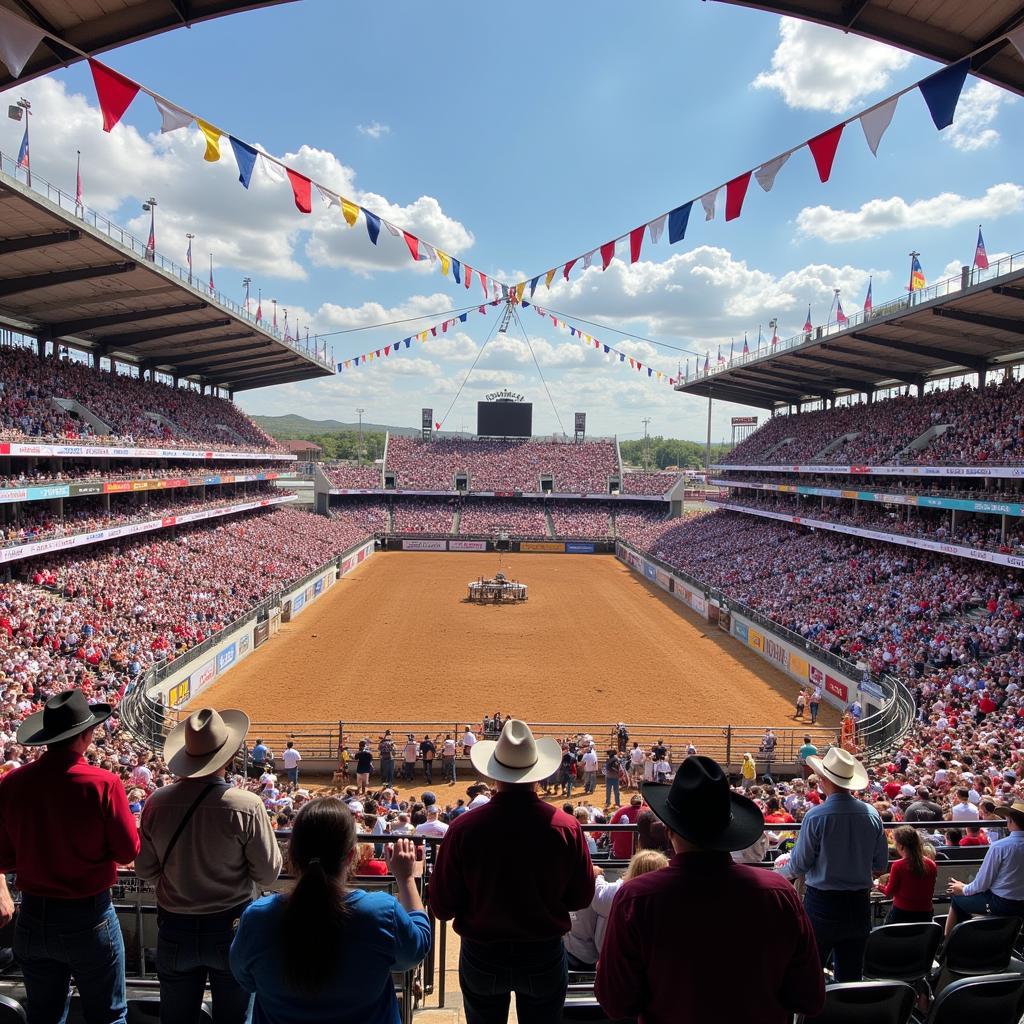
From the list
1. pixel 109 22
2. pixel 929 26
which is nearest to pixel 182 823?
pixel 109 22

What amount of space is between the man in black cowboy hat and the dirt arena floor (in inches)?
765

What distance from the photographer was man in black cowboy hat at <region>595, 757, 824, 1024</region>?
2.38 m

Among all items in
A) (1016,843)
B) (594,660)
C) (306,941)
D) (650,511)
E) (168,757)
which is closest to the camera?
(306,941)

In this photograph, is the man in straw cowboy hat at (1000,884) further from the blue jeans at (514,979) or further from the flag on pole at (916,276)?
the flag on pole at (916,276)

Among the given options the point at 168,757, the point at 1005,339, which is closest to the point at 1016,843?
the point at 168,757

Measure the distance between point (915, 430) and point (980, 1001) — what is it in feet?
115

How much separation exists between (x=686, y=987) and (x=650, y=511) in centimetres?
6855

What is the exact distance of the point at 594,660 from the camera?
28688 millimetres

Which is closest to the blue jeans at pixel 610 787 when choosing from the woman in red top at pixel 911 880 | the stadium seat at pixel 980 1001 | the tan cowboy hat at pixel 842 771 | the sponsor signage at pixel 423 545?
the woman in red top at pixel 911 880

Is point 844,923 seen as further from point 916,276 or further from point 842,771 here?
point 916,276

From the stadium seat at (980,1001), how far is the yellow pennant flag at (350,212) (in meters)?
17.6

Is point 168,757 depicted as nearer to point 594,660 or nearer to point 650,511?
point 594,660

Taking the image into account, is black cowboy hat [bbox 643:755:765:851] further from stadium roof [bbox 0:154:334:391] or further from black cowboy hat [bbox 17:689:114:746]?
stadium roof [bbox 0:154:334:391]

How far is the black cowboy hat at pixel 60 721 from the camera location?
11.7ft
